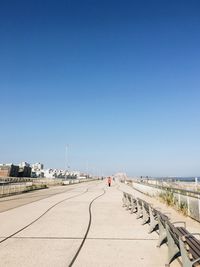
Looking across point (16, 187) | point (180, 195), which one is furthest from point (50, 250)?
point (16, 187)

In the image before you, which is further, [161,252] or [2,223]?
[2,223]

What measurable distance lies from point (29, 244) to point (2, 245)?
0.69 metres

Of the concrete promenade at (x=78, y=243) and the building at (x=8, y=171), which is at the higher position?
the building at (x=8, y=171)

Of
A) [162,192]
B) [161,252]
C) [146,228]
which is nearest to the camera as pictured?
[161,252]

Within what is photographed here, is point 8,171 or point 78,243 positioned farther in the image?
point 8,171

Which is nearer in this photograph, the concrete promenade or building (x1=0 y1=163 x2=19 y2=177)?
the concrete promenade

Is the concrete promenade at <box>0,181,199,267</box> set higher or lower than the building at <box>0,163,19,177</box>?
lower

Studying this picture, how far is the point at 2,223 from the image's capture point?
12.8 meters

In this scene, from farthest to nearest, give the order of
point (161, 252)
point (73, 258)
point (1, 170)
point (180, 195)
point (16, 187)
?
point (1, 170)
point (16, 187)
point (180, 195)
point (161, 252)
point (73, 258)

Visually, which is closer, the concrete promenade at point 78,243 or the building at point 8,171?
the concrete promenade at point 78,243

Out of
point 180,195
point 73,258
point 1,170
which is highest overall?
point 1,170

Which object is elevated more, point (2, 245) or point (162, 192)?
point (162, 192)

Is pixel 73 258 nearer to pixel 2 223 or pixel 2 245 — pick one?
pixel 2 245

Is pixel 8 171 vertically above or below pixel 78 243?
above
